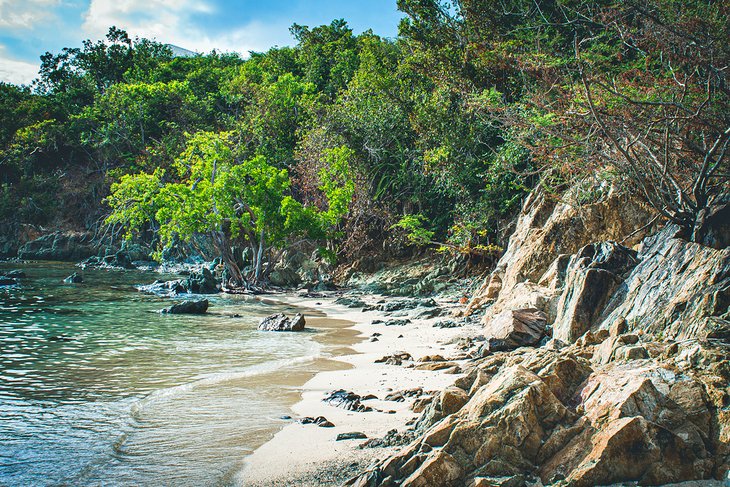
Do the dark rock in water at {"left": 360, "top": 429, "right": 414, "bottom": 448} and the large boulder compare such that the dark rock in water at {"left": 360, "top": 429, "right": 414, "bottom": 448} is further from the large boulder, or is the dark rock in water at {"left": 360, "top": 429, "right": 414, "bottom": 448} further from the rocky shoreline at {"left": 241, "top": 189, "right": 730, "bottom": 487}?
the large boulder

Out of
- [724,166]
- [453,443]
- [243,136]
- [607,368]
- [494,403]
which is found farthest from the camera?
[243,136]

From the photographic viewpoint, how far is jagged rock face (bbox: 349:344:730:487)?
334cm

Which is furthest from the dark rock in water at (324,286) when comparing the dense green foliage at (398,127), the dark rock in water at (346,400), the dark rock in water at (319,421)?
the dark rock in water at (319,421)

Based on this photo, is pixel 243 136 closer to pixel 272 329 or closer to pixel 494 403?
pixel 272 329

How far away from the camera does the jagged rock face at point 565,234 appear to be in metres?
11.5

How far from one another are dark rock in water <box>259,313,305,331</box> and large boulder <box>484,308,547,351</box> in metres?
4.95

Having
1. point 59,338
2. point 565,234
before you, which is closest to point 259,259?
point 59,338

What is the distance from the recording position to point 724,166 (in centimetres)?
825

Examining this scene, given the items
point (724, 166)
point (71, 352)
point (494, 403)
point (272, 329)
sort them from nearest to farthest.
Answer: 1. point (494, 403)
2. point (724, 166)
3. point (71, 352)
4. point (272, 329)

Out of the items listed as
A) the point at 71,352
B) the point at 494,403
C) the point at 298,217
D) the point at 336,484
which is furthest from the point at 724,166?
the point at 298,217

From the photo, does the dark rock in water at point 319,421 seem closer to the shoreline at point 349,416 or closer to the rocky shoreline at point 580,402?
the shoreline at point 349,416

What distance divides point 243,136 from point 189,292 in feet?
49.8

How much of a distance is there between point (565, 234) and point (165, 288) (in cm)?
1498

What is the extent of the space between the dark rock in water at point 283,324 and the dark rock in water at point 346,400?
5.62m
